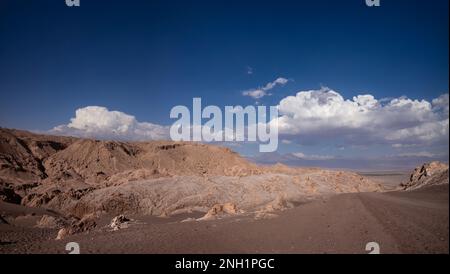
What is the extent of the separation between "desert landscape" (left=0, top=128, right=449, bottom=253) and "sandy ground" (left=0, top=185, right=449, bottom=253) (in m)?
0.04

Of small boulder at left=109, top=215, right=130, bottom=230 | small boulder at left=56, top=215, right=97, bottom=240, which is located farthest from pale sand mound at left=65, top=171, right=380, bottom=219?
small boulder at left=56, top=215, right=97, bottom=240

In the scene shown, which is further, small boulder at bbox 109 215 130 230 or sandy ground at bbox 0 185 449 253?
small boulder at bbox 109 215 130 230

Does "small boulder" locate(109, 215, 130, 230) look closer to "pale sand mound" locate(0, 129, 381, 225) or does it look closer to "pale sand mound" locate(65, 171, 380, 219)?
"pale sand mound" locate(0, 129, 381, 225)

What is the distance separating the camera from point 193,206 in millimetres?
29125

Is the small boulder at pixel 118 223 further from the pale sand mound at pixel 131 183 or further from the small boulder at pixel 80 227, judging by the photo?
the pale sand mound at pixel 131 183

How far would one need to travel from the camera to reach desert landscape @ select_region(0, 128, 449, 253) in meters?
10.6

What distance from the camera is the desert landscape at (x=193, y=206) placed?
10.6 meters

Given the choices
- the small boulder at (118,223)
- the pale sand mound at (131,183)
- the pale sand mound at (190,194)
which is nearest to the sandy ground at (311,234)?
the small boulder at (118,223)

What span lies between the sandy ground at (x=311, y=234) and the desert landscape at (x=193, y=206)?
0.12 ft

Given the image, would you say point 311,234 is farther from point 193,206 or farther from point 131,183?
point 131,183
